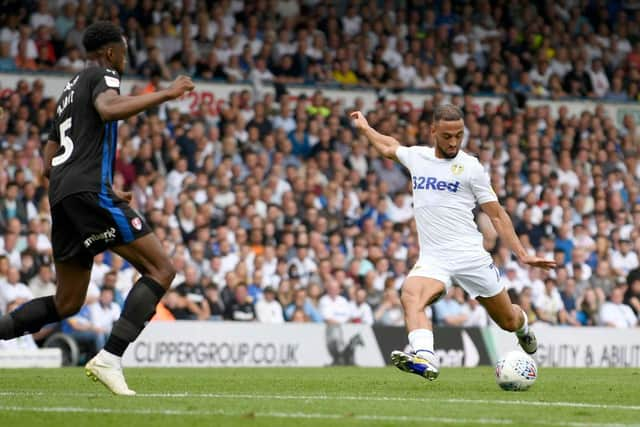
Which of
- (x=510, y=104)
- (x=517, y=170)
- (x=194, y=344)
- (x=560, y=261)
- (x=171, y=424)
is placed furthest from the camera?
(x=510, y=104)

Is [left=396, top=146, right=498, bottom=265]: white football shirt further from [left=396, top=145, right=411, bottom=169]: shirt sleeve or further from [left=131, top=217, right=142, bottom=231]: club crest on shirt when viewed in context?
[left=131, top=217, right=142, bottom=231]: club crest on shirt

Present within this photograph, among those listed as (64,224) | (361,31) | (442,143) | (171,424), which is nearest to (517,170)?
(361,31)

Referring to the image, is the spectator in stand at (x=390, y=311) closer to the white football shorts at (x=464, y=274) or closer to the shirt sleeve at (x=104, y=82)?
the white football shorts at (x=464, y=274)

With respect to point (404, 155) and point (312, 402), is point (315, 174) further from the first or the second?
point (312, 402)

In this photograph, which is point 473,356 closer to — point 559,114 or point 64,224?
point 559,114

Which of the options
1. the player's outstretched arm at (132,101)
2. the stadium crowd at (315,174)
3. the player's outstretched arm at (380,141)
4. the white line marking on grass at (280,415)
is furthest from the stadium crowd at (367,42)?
the white line marking on grass at (280,415)

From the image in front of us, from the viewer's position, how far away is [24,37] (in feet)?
76.1

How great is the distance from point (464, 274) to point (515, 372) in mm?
939

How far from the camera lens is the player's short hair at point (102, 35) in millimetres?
9891

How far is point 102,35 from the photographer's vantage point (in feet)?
32.4

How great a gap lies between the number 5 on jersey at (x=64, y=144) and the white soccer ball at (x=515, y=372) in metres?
4.13

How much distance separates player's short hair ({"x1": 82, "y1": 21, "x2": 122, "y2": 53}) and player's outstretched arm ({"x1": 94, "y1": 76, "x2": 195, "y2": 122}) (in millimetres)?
499

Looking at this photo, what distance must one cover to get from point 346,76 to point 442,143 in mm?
15867

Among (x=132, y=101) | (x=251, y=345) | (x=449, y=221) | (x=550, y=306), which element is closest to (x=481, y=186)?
(x=449, y=221)
